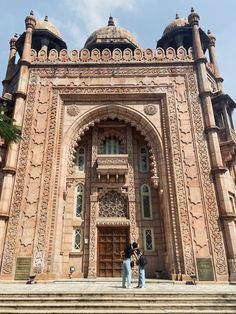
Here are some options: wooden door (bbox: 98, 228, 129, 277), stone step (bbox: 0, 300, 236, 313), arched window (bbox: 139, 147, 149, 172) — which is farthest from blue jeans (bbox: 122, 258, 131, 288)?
arched window (bbox: 139, 147, 149, 172)

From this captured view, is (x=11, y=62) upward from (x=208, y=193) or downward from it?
upward

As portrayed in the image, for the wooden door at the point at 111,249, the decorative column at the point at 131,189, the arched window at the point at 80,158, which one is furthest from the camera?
the arched window at the point at 80,158

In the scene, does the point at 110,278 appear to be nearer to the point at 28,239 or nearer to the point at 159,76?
the point at 28,239

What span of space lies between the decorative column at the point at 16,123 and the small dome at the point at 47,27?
934mm

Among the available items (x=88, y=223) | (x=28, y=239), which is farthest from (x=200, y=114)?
(x=28, y=239)

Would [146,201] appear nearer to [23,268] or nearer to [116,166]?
[116,166]

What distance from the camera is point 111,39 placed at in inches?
738

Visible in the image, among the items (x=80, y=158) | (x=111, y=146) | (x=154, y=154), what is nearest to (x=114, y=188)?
(x=111, y=146)

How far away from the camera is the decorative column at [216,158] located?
11.2 meters

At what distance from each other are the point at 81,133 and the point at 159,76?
5.34 meters

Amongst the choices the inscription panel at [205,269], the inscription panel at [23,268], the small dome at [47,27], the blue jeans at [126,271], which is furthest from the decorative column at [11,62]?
the inscription panel at [205,269]

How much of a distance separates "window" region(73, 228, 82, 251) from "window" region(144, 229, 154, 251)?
3.16m

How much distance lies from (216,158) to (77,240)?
7735 millimetres

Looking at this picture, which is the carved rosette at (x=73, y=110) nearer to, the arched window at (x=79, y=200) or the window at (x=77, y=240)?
the arched window at (x=79, y=200)
